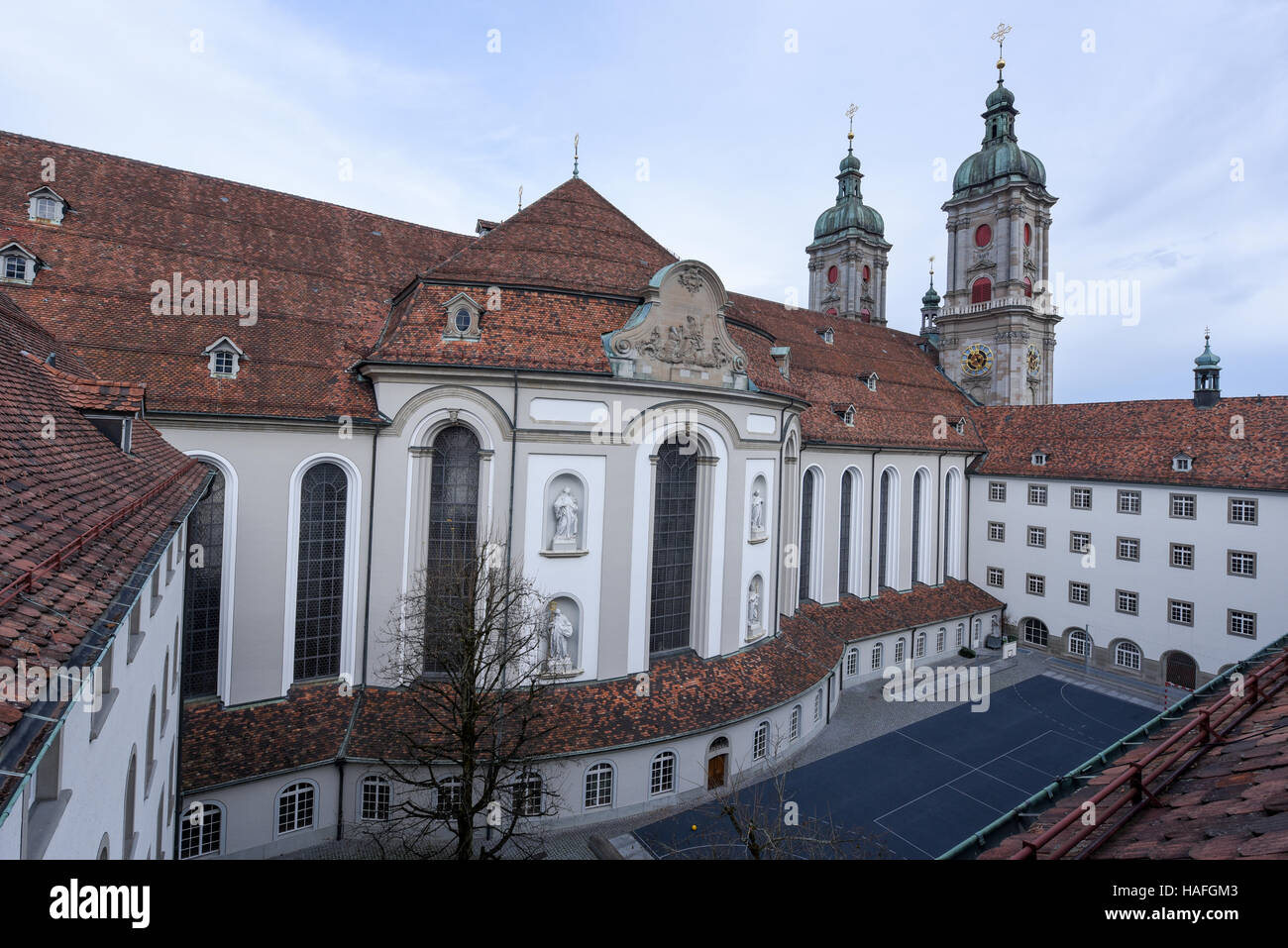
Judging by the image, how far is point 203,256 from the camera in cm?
1944

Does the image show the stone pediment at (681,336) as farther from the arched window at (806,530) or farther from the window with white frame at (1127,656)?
the window with white frame at (1127,656)

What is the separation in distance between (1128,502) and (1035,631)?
8.17 metres

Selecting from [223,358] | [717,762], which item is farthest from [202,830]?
[717,762]

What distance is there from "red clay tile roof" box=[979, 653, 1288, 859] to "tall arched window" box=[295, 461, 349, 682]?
17.4 meters

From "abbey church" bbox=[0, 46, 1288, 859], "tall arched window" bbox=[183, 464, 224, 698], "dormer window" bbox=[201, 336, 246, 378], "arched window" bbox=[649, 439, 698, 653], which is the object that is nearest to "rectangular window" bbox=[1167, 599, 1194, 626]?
"abbey church" bbox=[0, 46, 1288, 859]

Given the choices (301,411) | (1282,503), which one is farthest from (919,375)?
(301,411)

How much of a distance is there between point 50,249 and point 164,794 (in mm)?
14561

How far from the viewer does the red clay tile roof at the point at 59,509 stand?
14.6 ft

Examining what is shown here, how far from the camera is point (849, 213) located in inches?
2156

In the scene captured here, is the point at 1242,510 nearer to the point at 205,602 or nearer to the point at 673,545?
the point at 673,545

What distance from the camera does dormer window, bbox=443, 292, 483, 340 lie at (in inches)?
723

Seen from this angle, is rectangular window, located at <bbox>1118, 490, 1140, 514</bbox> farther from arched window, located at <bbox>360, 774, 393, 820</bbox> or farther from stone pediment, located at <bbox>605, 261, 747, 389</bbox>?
arched window, located at <bbox>360, 774, 393, 820</bbox>
